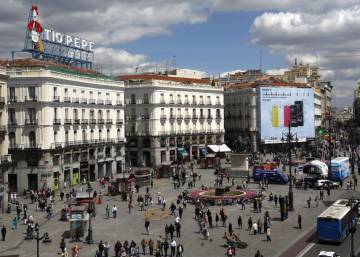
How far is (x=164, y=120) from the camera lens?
8775cm

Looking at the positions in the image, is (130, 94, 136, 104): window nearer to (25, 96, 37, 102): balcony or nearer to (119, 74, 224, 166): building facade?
(119, 74, 224, 166): building facade

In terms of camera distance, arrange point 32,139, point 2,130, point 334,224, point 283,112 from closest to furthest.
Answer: point 334,224
point 2,130
point 32,139
point 283,112

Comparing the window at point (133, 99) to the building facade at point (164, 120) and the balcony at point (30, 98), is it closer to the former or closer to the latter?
the building facade at point (164, 120)

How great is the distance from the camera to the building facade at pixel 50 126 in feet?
200

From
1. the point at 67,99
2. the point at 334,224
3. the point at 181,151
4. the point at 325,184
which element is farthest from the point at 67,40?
the point at 334,224

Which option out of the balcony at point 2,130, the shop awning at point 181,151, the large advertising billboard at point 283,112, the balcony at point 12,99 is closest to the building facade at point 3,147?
the balcony at point 2,130

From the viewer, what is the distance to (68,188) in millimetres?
64188

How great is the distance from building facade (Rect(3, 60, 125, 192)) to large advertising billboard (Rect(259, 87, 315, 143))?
42.9 metres

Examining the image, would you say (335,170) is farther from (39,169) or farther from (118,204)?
(39,169)

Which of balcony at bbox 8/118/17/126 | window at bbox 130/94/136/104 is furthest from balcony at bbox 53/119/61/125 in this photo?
window at bbox 130/94/136/104

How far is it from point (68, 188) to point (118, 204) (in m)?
14.4

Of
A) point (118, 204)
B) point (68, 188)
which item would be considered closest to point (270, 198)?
point (118, 204)

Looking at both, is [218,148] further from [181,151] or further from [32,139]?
[32,139]

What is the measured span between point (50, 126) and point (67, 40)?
1937 cm
